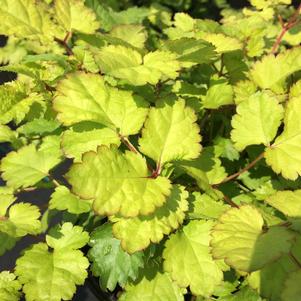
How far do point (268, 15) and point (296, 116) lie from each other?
567 mm

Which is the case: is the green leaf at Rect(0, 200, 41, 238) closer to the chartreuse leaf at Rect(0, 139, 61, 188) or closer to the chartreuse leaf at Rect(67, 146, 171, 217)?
the chartreuse leaf at Rect(0, 139, 61, 188)

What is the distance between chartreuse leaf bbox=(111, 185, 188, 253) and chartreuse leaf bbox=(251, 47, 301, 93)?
1.27 ft

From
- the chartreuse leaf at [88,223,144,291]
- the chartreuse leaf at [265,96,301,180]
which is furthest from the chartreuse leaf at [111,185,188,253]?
the chartreuse leaf at [265,96,301,180]

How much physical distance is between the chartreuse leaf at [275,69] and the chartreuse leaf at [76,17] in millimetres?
408

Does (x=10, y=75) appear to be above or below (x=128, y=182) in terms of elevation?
below

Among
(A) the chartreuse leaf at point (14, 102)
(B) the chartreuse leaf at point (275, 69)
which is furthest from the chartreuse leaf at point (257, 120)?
(A) the chartreuse leaf at point (14, 102)

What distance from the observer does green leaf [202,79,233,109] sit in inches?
33.8

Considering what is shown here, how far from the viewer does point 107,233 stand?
0.78m

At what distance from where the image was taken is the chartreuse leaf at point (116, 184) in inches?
23.7

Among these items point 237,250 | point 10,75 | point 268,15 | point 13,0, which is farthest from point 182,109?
point 10,75

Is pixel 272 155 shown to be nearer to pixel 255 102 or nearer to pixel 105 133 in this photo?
pixel 255 102

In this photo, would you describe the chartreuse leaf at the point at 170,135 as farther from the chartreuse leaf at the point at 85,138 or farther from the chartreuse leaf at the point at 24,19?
the chartreuse leaf at the point at 24,19

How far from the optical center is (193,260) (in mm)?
713

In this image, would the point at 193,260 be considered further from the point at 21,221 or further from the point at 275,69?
the point at 275,69
